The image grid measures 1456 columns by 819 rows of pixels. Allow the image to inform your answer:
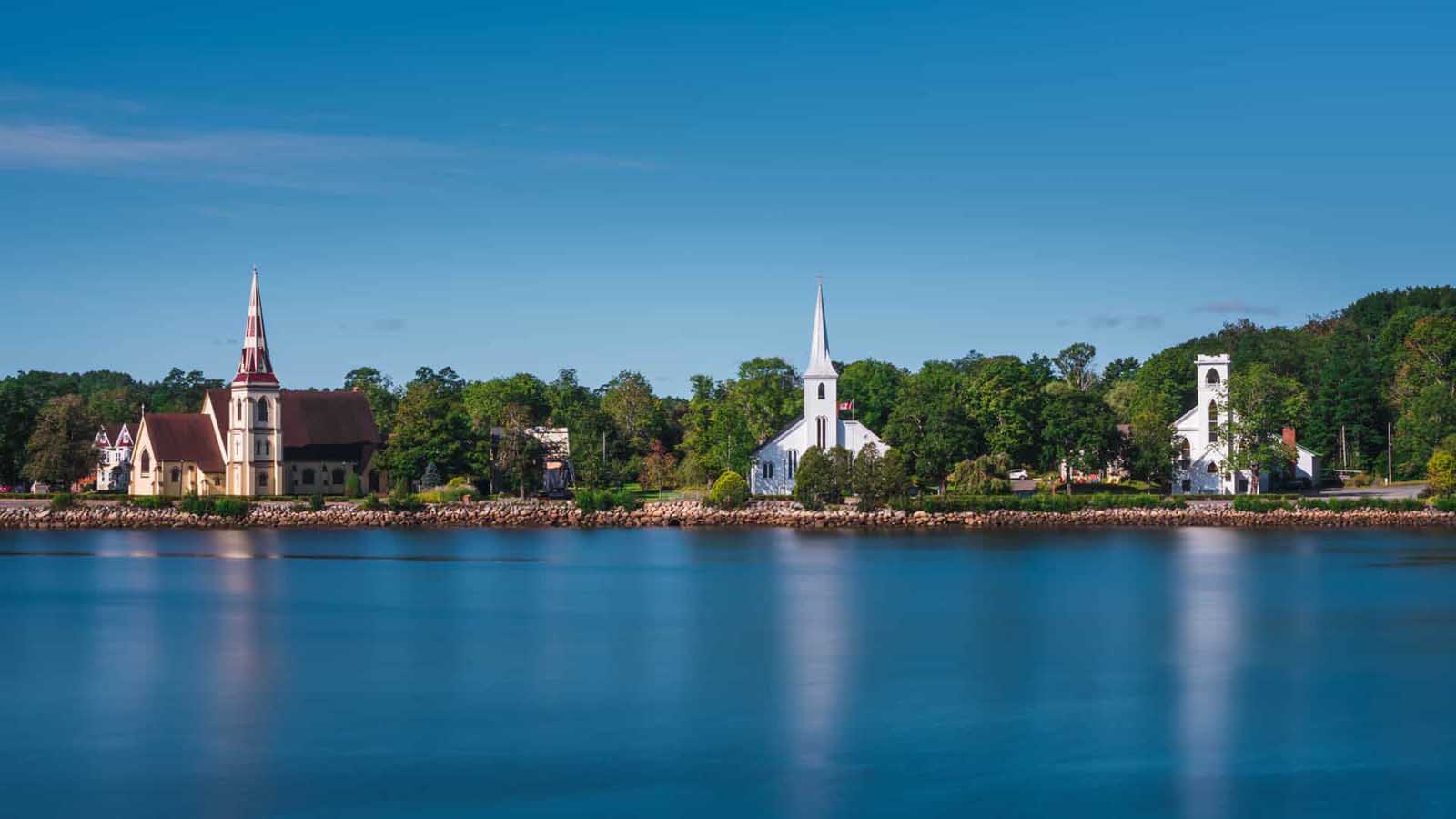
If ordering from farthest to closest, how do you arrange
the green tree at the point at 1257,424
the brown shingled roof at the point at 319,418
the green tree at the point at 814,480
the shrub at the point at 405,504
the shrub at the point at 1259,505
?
the brown shingled roof at the point at 319,418 < the green tree at the point at 1257,424 < the shrub at the point at 405,504 < the green tree at the point at 814,480 < the shrub at the point at 1259,505

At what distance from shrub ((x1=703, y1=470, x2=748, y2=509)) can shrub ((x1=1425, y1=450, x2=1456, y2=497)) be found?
28237 mm

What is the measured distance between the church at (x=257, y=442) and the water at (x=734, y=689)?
25.5 meters

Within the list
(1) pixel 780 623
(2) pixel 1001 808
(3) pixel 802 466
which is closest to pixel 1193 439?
(3) pixel 802 466

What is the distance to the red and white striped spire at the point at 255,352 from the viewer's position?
68312 mm

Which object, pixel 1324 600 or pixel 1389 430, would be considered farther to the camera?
pixel 1389 430

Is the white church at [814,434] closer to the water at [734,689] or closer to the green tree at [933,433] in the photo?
the green tree at [933,433]

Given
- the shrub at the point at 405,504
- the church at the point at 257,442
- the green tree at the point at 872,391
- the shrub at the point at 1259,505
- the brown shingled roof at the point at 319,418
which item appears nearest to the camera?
the shrub at the point at 1259,505

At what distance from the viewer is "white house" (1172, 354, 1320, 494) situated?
213 ft

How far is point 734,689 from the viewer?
23609 mm

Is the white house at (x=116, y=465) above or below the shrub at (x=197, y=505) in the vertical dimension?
above

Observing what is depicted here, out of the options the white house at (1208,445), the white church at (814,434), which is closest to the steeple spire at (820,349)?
the white church at (814,434)

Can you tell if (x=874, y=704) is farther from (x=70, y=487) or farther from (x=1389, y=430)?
(x=70, y=487)

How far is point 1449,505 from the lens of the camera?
5875 cm

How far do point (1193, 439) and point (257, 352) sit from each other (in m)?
42.7
